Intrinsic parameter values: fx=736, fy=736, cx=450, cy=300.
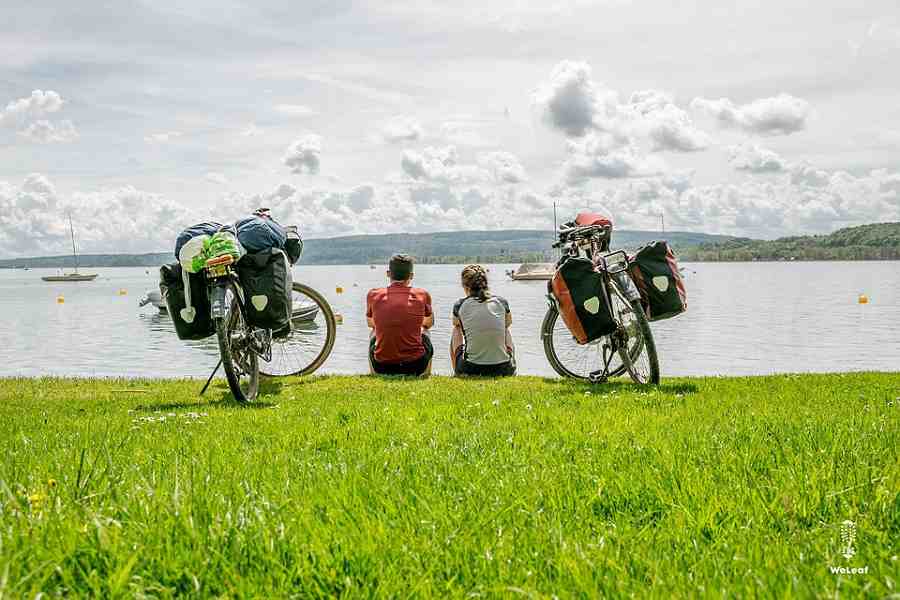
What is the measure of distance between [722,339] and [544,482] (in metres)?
28.1

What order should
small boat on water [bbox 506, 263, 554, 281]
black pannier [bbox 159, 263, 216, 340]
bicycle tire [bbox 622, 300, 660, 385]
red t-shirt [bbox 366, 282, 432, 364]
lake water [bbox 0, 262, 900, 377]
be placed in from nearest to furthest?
black pannier [bbox 159, 263, 216, 340]
bicycle tire [bbox 622, 300, 660, 385]
red t-shirt [bbox 366, 282, 432, 364]
lake water [bbox 0, 262, 900, 377]
small boat on water [bbox 506, 263, 554, 281]

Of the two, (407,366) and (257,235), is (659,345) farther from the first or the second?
(257,235)

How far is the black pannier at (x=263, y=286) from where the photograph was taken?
811 cm

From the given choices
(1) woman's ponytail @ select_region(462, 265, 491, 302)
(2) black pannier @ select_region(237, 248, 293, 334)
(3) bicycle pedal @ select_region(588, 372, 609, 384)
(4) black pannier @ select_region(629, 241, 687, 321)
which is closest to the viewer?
(2) black pannier @ select_region(237, 248, 293, 334)

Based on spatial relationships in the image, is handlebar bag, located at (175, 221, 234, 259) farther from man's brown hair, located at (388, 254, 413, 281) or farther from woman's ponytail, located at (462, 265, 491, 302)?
woman's ponytail, located at (462, 265, 491, 302)

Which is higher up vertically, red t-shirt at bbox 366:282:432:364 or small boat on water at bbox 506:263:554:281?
red t-shirt at bbox 366:282:432:364

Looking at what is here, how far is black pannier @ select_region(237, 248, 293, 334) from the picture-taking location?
811 centimetres

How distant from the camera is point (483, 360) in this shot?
34.3ft

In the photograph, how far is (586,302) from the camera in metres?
8.49

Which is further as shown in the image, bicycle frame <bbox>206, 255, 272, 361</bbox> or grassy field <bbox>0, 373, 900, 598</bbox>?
bicycle frame <bbox>206, 255, 272, 361</bbox>

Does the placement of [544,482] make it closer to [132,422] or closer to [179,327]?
[132,422]

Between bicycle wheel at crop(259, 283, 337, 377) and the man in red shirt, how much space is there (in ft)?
2.05

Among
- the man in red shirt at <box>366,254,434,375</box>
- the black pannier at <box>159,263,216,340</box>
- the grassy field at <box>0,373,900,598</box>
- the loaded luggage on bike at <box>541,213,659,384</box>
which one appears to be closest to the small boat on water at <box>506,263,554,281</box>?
the man in red shirt at <box>366,254,434,375</box>

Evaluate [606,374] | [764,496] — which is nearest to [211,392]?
[606,374]
